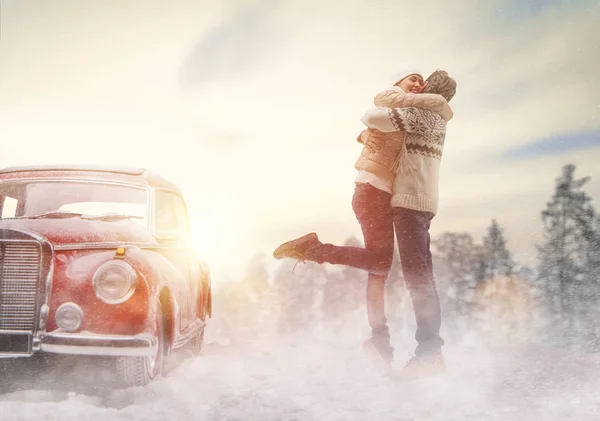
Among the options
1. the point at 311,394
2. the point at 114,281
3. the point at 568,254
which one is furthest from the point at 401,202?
the point at 568,254

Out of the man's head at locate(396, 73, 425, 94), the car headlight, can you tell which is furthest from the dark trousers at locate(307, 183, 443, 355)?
the car headlight

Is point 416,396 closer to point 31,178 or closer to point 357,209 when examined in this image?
point 357,209

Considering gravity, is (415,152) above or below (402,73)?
below

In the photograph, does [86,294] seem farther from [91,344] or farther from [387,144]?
[387,144]

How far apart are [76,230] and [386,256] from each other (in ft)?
6.55

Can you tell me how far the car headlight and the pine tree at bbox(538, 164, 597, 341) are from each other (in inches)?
761

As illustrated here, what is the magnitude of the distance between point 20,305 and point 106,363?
58 centimetres

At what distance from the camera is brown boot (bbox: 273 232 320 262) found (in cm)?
385

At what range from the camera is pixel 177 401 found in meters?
3.14

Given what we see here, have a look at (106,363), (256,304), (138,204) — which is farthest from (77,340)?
(256,304)

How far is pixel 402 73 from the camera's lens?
3887 mm

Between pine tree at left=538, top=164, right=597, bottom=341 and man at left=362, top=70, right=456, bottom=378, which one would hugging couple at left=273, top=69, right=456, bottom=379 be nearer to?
man at left=362, top=70, right=456, bottom=378

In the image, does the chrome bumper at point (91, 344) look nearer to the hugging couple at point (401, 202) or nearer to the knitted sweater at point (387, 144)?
the hugging couple at point (401, 202)

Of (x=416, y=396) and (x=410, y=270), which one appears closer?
(x=416, y=396)
